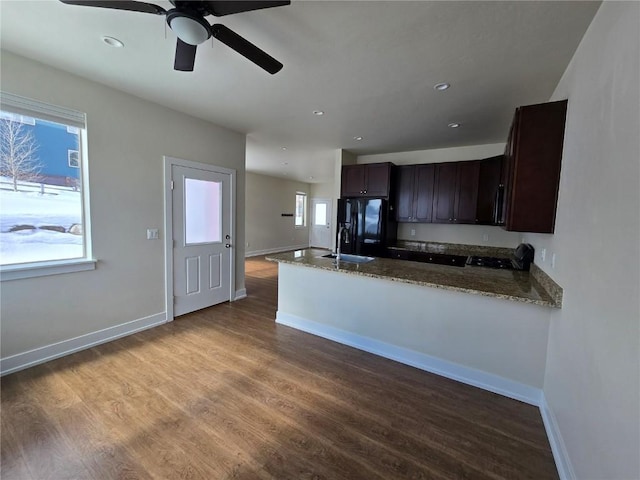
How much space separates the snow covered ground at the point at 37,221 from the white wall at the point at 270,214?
208 inches

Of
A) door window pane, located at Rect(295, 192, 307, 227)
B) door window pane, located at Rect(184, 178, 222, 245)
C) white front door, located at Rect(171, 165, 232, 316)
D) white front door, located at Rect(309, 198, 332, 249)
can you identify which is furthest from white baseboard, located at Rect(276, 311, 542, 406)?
white front door, located at Rect(309, 198, 332, 249)

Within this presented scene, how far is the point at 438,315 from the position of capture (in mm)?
2426

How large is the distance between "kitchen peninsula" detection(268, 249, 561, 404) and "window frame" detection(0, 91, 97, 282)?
1925 millimetres

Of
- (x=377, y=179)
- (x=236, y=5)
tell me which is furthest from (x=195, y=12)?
(x=377, y=179)

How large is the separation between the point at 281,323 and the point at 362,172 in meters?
2.97

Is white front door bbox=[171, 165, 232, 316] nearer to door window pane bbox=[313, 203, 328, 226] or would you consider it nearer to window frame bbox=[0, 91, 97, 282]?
window frame bbox=[0, 91, 97, 282]

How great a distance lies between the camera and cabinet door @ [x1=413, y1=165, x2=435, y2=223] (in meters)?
4.50

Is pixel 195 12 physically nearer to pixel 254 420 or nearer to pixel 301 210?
pixel 254 420

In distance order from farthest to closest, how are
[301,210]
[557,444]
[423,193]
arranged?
[301,210] < [423,193] < [557,444]

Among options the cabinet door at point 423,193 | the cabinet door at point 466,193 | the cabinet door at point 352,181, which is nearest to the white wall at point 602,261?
the cabinet door at point 466,193

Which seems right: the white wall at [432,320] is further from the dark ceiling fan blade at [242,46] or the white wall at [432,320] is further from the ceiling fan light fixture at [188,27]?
the ceiling fan light fixture at [188,27]

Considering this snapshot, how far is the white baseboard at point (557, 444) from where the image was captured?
4.65 ft

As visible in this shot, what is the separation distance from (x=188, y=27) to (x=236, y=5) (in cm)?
34

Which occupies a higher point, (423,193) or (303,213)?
(423,193)
